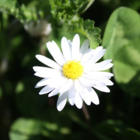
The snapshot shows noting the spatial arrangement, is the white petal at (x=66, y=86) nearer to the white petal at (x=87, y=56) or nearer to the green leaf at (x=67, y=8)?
the white petal at (x=87, y=56)

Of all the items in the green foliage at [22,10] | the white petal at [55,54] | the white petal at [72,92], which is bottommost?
the white petal at [72,92]

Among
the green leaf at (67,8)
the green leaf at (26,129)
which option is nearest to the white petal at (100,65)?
the green leaf at (67,8)

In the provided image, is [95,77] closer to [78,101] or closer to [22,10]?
[78,101]

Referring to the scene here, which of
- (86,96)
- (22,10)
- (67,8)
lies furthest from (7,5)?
(86,96)

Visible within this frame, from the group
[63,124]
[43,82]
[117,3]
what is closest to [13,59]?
[63,124]

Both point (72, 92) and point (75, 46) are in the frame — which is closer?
point (72, 92)

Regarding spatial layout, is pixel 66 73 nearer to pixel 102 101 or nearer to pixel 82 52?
pixel 82 52
